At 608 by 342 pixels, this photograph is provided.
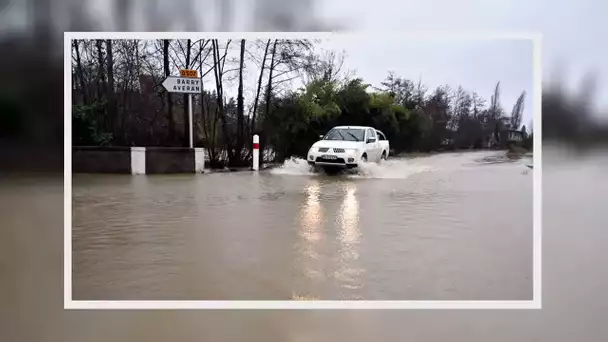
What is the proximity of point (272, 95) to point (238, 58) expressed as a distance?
243 millimetres

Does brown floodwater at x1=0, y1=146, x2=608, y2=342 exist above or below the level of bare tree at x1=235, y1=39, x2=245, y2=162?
below

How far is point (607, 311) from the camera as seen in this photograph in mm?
2408

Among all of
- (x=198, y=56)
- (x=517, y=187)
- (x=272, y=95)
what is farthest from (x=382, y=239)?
(x=198, y=56)

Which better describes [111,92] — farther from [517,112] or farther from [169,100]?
[517,112]

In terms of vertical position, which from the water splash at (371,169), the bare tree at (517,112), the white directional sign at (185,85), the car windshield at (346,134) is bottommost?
A: the water splash at (371,169)

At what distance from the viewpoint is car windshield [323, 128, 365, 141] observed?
248 cm

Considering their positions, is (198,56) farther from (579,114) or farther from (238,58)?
(579,114)

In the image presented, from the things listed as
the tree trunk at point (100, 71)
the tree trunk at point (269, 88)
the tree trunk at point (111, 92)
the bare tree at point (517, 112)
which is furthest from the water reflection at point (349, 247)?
the tree trunk at point (100, 71)

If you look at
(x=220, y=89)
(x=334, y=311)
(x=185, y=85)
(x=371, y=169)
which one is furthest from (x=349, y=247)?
(x=185, y=85)

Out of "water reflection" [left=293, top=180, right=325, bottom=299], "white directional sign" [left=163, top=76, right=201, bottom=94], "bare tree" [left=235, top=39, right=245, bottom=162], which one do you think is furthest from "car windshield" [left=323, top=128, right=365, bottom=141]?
"white directional sign" [left=163, top=76, right=201, bottom=94]

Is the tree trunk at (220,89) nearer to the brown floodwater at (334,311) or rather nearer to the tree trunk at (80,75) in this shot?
the tree trunk at (80,75)

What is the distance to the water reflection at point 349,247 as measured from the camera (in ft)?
7.88

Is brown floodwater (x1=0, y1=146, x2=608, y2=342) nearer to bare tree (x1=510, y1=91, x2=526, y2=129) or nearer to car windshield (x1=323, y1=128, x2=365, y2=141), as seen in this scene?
bare tree (x1=510, y1=91, x2=526, y2=129)

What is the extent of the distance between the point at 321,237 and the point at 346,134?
526 millimetres
